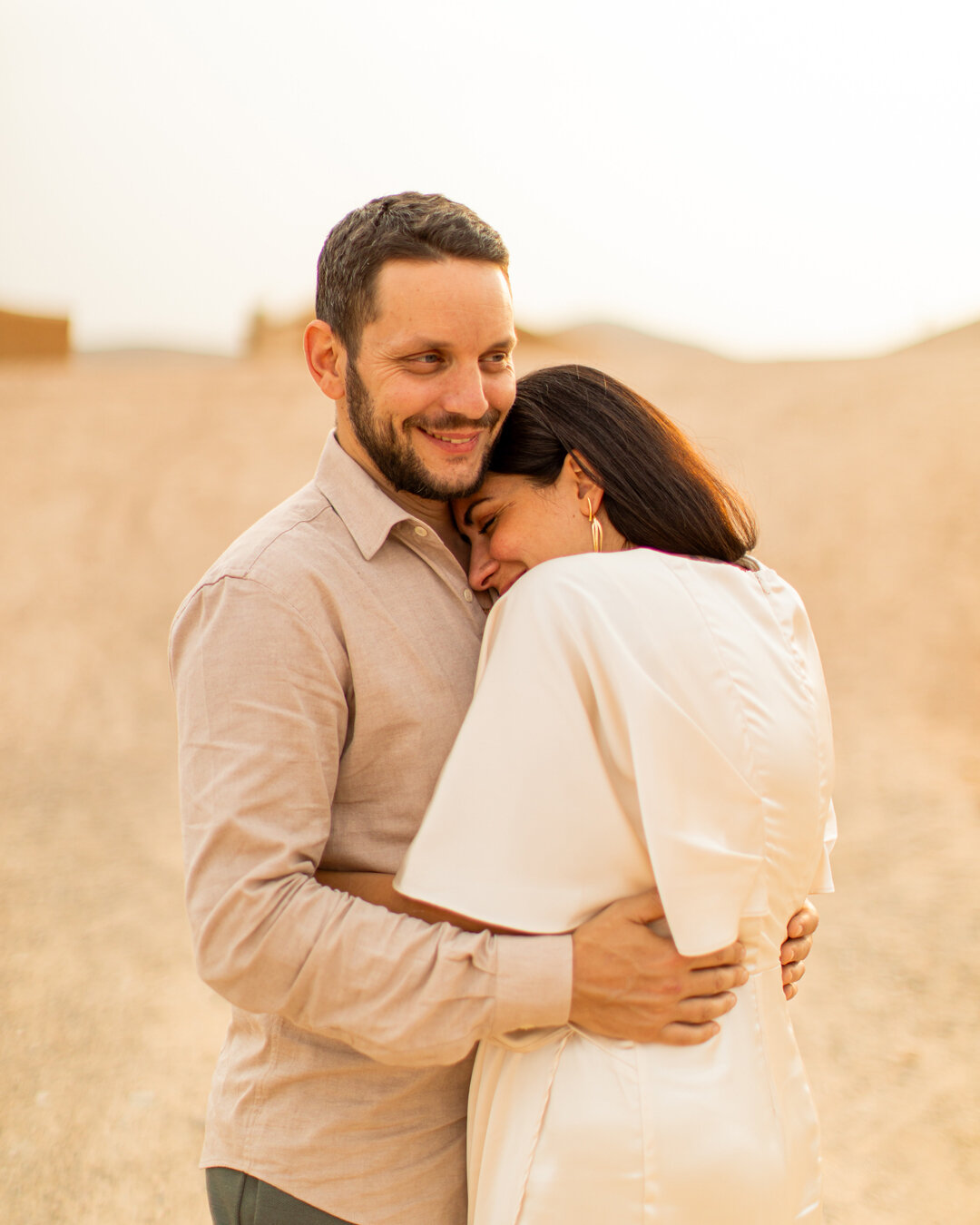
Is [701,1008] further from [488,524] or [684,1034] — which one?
[488,524]

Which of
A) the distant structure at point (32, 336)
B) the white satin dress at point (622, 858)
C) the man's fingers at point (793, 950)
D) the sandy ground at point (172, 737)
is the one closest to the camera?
the white satin dress at point (622, 858)

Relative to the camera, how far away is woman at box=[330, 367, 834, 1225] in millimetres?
1305

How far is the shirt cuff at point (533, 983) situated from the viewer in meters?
1.34

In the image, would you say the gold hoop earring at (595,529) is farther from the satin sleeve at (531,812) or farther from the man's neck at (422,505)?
the satin sleeve at (531,812)

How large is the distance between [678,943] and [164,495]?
14.1 metres

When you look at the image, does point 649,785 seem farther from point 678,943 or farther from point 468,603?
→ point 468,603

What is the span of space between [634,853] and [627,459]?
654mm

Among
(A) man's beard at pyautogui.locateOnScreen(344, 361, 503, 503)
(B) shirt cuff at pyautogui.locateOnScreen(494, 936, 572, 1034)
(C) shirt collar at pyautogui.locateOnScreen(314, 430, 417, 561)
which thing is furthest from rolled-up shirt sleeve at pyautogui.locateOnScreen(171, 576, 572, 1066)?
(A) man's beard at pyautogui.locateOnScreen(344, 361, 503, 503)

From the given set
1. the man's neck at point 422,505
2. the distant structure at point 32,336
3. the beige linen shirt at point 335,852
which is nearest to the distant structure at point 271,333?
the distant structure at point 32,336

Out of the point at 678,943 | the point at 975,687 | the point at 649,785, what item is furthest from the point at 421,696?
the point at 975,687

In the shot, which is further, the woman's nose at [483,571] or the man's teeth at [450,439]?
the woman's nose at [483,571]

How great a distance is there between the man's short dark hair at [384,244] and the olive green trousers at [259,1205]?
4.03ft

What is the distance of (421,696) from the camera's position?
1.56 m

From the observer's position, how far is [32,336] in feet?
75.0
